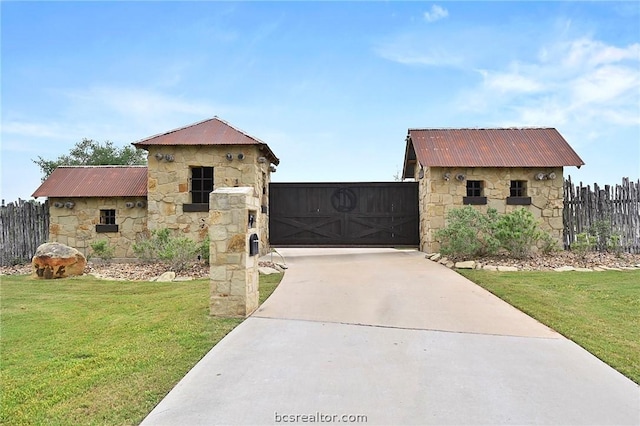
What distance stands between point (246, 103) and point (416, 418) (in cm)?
1321

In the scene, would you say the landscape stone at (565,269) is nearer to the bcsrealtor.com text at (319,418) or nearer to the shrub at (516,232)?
the shrub at (516,232)

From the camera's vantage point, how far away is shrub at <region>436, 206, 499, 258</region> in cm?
1015

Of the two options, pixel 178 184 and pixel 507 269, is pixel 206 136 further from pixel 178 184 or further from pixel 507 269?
pixel 507 269

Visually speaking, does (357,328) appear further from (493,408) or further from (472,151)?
(472,151)

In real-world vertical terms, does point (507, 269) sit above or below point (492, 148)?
below

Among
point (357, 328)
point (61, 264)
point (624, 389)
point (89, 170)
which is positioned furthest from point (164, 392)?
point (89, 170)

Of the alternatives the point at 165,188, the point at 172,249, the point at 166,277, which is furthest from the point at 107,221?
the point at 166,277

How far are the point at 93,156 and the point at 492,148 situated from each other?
23004 millimetres

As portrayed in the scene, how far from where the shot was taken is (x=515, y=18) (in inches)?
371

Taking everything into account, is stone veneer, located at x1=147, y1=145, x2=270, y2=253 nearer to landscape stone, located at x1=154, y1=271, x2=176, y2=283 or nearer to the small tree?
landscape stone, located at x1=154, y1=271, x2=176, y2=283

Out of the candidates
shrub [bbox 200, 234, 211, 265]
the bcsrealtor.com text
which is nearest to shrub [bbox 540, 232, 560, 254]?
shrub [bbox 200, 234, 211, 265]

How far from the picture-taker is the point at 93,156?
82.1 ft

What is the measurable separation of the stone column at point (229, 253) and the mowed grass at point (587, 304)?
418cm

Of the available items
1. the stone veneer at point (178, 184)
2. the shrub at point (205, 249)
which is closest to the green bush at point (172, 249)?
the shrub at point (205, 249)
